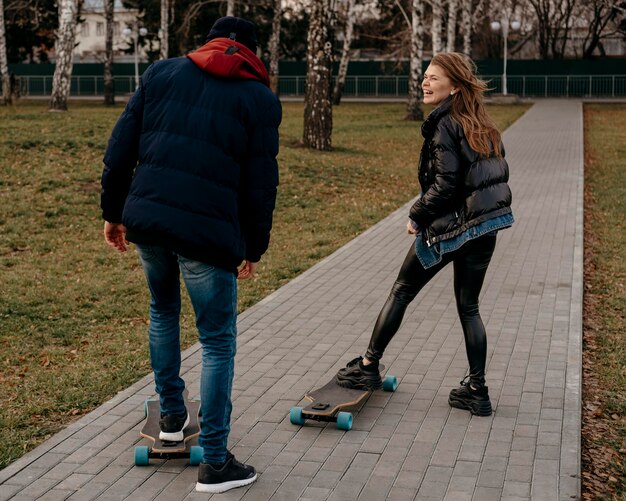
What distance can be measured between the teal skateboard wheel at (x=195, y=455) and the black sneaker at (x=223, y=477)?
0.21 metres

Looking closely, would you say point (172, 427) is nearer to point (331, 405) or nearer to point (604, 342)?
point (331, 405)

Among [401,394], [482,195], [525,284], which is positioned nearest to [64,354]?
[401,394]

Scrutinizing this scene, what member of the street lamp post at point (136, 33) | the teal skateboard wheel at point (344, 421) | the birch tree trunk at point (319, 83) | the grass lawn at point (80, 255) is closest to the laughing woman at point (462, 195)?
the teal skateboard wheel at point (344, 421)

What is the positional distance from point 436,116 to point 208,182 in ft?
5.04

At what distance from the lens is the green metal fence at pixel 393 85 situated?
50.5m

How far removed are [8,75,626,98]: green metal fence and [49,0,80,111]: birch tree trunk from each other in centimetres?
2223

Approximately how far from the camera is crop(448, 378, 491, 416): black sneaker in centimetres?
536

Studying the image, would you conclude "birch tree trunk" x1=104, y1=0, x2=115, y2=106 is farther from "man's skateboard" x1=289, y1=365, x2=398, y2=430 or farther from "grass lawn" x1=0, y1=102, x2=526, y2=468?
"man's skateboard" x1=289, y1=365, x2=398, y2=430

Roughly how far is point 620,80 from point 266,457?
4878cm

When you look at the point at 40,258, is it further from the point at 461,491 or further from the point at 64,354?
the point at 461,491

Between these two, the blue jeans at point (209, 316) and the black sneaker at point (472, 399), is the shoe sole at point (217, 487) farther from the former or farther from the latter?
the black sneaker at point (472, 399)

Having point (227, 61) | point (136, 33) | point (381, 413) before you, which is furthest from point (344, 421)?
point (136, 33)

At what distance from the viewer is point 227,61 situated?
409 centimetres

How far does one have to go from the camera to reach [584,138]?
84.7ft
